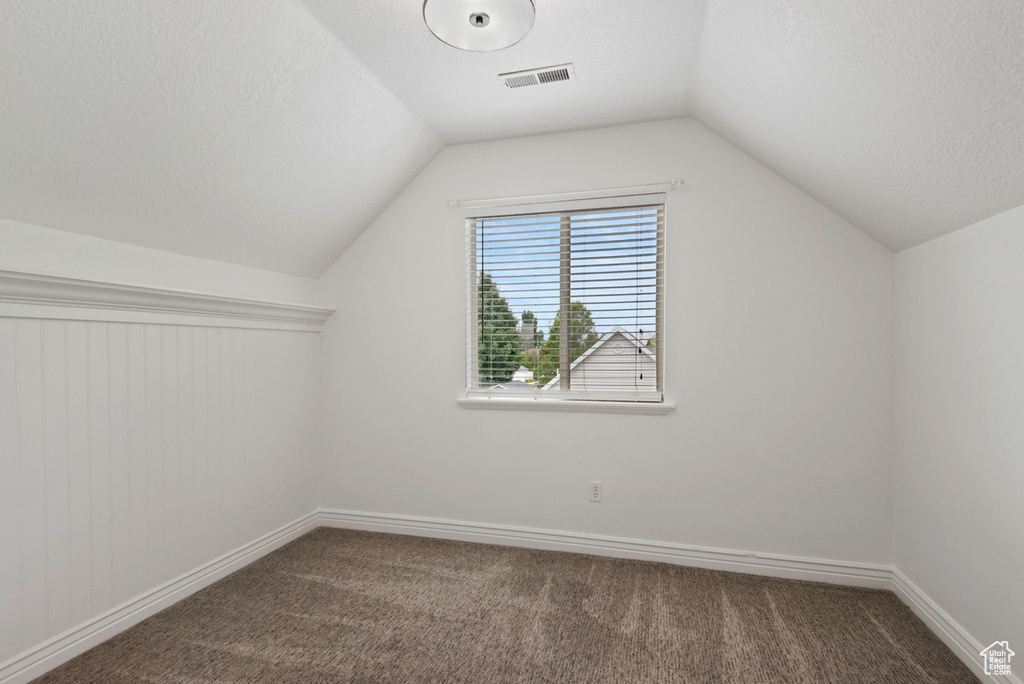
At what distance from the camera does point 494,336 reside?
3164mm

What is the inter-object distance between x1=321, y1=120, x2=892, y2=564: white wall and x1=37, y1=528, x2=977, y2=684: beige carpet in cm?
35

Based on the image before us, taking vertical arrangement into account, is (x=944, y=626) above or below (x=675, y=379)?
below

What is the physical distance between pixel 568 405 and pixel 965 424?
170 cm

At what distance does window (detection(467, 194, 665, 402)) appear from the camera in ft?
9.48

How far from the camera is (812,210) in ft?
8.44

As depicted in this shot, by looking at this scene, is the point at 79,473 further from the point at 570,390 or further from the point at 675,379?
the point at 675,379

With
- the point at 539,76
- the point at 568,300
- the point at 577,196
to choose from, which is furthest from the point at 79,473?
the point at 577,196

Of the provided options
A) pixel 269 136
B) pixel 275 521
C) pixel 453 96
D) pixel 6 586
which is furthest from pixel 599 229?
pixel 6 586

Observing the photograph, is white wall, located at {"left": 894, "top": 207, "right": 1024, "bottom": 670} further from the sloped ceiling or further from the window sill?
the window sill

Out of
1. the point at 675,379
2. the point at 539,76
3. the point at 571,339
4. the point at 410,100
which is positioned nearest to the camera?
the point at 539,76

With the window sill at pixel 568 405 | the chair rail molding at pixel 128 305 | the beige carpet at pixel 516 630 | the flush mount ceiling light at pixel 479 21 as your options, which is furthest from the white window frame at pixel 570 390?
the flush mount ceiling light at pixel 479 21

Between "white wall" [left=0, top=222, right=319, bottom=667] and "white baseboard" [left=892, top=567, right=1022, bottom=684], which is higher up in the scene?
"white wall" [left=0, top=222, right=319, bottom=667]

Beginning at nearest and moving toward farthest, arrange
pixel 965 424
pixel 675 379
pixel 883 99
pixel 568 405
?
pixel 883 99 < pixel 965 424 < pixel 675 379 < pixel 568 405

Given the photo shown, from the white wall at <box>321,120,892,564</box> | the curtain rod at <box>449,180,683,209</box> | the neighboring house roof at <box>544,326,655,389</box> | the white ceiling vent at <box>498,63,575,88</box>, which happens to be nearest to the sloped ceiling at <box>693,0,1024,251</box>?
the white wall at <box>321,120,892,564</box>
